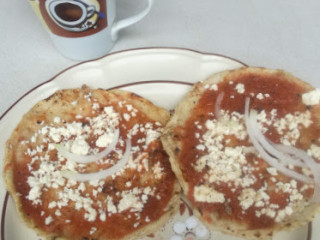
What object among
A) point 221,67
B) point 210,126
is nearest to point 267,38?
point 221,67

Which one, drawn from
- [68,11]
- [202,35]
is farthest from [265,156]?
[68,11]

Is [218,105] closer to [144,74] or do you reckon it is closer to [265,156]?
[265,156]

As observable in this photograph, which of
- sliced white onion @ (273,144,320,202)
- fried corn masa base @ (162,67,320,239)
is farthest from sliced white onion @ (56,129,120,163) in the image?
sliced white onion @ (273,144,320,202)

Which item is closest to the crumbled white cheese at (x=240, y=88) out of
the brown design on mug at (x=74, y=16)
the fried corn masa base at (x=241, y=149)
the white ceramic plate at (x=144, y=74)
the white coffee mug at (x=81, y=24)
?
the fried corn masa base at (x=241, y=149)

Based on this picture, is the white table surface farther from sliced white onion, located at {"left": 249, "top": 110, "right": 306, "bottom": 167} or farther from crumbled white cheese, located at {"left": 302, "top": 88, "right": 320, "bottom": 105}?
sliced white onion, located at {"left": 249, "top": 110, "right": 306, "bottom": 167}

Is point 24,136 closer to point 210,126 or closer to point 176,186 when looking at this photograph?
point 176,186
